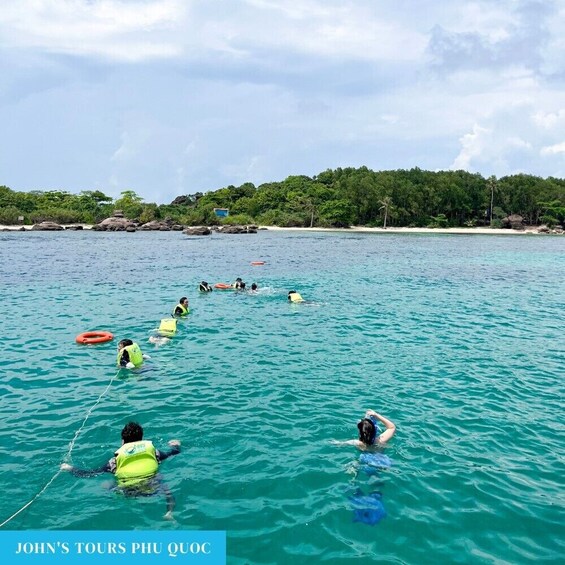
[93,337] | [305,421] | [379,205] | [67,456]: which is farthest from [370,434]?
[379,205]

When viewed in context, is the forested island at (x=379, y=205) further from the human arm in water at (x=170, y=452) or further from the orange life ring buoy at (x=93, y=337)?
the human arm in water at (x=170, y=452)

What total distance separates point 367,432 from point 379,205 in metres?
134

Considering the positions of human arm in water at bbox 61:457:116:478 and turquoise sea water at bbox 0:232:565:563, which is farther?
human arm in water at bbox 61:457:116:478

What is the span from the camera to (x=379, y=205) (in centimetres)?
13850

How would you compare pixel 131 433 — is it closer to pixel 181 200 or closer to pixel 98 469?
pixel 98 469

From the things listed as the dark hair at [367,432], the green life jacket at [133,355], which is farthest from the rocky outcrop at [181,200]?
the dark hair at [367,432]

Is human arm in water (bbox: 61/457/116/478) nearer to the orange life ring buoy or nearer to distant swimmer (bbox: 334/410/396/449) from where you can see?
distant swimmer (bbox: 334/410/396/449)

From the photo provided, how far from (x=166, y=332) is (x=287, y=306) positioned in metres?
8.50

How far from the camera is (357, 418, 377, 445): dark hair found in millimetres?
9906

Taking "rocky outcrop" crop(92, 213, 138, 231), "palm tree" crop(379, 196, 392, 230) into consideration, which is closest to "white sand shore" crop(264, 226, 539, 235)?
"palm tree" crop(379, 196, 392, 230)

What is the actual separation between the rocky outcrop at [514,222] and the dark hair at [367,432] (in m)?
138

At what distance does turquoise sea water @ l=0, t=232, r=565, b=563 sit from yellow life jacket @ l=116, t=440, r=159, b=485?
38cm

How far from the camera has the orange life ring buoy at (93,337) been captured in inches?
708

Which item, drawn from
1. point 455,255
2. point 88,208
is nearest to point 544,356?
point 455,255
